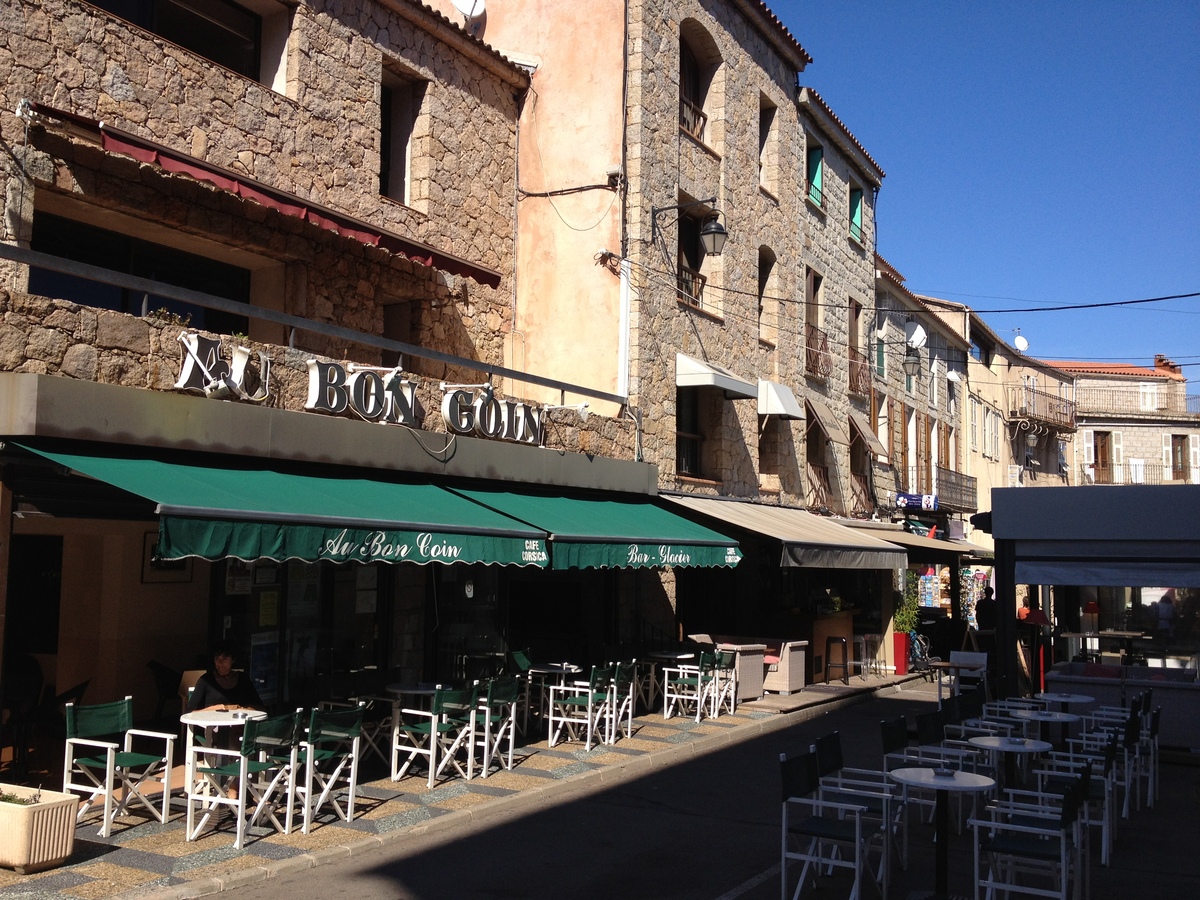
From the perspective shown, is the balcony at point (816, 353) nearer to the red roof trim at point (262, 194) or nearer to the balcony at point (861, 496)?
the balcony at point (861, 496)

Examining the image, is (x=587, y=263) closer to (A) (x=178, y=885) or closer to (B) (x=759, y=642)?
(B) (x=759, y=642)

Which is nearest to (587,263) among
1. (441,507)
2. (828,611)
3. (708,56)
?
(708,56)

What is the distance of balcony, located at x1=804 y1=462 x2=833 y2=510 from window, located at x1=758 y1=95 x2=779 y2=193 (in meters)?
5.59

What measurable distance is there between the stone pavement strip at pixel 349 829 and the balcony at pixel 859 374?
12.4m

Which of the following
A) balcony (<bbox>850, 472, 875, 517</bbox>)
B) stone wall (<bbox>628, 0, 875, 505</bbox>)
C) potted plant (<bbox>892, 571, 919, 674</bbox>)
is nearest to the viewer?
stone wall (<bbox>628, 0, 875, 505</bbox>)

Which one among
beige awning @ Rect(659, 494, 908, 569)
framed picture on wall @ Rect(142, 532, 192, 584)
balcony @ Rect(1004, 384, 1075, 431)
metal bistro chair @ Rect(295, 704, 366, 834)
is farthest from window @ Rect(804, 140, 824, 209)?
balcony @ Rect(1004, 384, 1075, 431)

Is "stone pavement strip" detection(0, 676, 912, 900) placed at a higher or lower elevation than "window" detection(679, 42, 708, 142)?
lower

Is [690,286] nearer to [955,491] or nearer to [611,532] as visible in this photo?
[611,532]

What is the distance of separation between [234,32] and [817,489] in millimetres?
14115

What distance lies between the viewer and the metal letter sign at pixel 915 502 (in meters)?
27.3

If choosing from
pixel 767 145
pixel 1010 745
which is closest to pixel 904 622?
pixel 767 145

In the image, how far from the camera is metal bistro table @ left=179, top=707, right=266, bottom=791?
819 cm

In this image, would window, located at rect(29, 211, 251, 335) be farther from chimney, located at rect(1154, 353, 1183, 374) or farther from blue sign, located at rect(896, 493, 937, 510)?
chimney, located at rect(1154, 353, 1183, 374)

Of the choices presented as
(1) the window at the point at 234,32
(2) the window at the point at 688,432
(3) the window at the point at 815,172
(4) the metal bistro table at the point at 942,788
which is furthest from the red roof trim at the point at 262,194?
(3) the window at the point at 815,172
